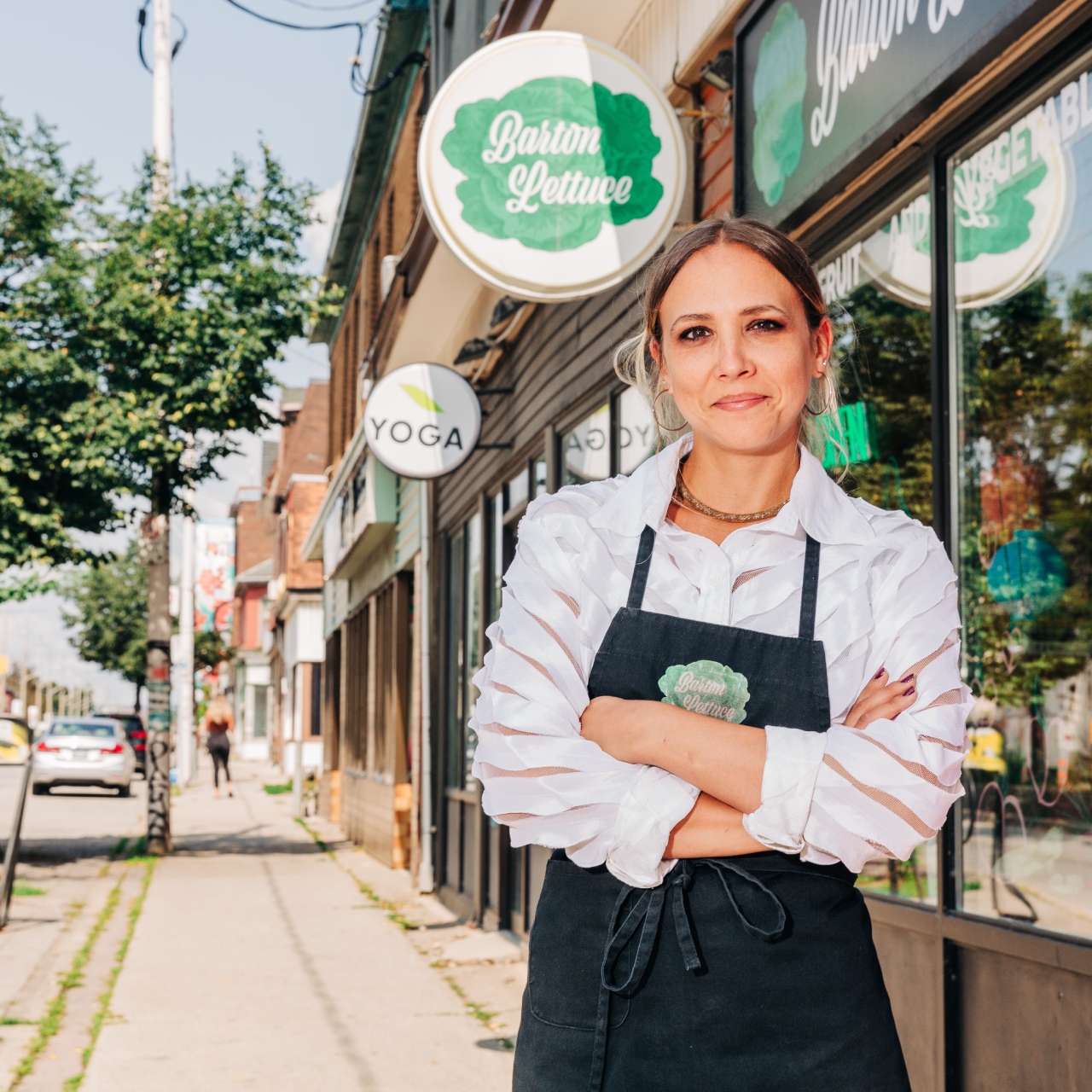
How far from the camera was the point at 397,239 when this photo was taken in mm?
17047

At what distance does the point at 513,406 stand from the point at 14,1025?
531 centimetres

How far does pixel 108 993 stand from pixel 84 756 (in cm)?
2012

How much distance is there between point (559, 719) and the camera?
2.00 m

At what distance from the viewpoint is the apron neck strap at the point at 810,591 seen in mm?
1945

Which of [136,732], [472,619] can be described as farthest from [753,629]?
[136,732]

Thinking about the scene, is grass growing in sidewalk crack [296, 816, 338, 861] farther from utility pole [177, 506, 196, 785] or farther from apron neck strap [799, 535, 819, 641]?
apron neck strap [799, 535, 819, 641]

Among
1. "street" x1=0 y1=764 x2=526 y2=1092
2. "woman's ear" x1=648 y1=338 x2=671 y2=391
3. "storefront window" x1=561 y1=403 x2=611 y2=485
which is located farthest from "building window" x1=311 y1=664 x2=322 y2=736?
"woman's ear" x1=648 y1=338 x2=671 y2=391

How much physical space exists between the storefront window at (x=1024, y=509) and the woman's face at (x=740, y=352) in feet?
7.48

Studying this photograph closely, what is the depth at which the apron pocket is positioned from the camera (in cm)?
184

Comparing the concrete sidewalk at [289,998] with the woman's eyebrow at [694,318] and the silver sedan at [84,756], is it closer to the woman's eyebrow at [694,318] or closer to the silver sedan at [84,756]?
the woman's eyebrow at [694,318]

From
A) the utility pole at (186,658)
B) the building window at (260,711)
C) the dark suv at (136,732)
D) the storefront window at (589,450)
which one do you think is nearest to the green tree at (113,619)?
the building window at (260,711)

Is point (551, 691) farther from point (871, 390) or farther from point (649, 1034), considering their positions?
point (871, 390)

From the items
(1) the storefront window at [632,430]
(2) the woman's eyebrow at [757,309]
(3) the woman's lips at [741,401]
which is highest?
(1) the storefront window at [632,430]

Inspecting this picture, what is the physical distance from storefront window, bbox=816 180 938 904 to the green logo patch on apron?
2.68 metres
